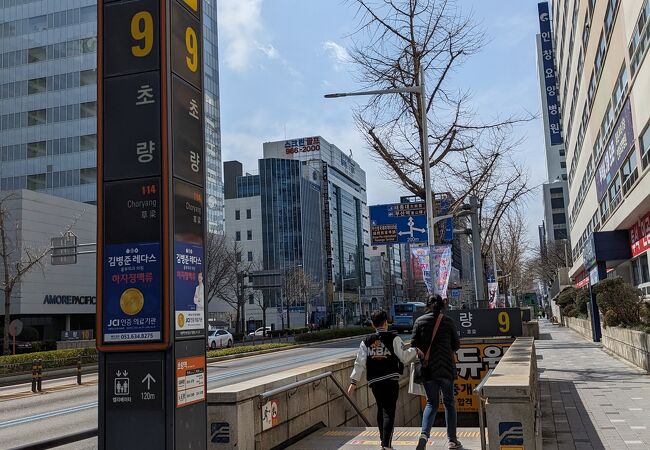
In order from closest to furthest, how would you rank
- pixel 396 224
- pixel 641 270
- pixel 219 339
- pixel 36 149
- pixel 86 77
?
pixel 396 224
pixel 641 270
pixel 219 339
pixel 86 77
pixel 36 149

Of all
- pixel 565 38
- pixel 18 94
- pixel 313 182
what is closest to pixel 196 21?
pixel 565 38

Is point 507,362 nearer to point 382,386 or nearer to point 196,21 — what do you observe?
point 382,386

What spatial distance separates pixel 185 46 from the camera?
502 centimetres

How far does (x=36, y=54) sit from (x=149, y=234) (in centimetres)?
8018

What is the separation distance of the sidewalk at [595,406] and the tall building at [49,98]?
6313 centimetres

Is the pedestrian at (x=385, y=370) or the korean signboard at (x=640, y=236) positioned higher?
the korean signboard at (x=640, y=236)

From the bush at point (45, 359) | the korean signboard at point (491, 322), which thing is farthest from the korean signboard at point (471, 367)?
the bush at point (45, 359)

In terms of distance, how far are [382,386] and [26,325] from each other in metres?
48.5

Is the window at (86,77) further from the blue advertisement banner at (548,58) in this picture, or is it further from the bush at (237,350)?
the blue advertisement banner at (548,58)

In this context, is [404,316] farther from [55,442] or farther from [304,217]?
[55,442]

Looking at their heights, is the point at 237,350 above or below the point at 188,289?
below

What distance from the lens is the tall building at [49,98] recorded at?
71.8m

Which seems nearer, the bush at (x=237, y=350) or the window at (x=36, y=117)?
the bush at (x=237, y=350)

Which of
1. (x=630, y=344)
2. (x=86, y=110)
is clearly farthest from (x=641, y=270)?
(x=86, y=110)
